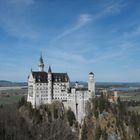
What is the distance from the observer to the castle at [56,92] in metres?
88.0

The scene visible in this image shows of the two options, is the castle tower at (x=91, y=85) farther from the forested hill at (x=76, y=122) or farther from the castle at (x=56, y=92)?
the forested hill at (x=76, y=122)

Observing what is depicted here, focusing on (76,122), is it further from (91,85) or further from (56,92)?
(91,85)

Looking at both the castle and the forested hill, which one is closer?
the forested hill

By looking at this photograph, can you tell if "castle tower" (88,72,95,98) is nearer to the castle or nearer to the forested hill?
the castle

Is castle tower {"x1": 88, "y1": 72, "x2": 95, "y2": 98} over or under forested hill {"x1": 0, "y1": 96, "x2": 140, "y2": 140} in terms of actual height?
over

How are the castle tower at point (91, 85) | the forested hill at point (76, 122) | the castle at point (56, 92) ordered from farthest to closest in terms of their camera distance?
1. the castle tower at point (91, 85)
2. the castle at point (56, 92)
3. the forested hill at point (76, 122)

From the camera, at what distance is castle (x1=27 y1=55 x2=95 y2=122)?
88000 mm

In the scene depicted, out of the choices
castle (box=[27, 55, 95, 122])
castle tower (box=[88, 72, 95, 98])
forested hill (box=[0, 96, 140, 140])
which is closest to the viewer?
forested hill (box=[0, 96, 140, 140])

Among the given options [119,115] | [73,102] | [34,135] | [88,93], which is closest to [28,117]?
[34,135]

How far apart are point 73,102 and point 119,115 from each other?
15786mm

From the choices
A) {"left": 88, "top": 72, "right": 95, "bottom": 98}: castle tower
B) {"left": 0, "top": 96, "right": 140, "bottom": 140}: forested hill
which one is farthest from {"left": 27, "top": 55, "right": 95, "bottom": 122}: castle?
{"left": 0, "top": 96, "right": 140, "bottom": 140}: forested hill

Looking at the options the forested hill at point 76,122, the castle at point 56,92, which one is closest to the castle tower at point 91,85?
the castle at point 56,92

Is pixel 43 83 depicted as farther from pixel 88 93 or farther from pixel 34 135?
pixel 34 135

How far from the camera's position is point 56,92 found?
295 feet
